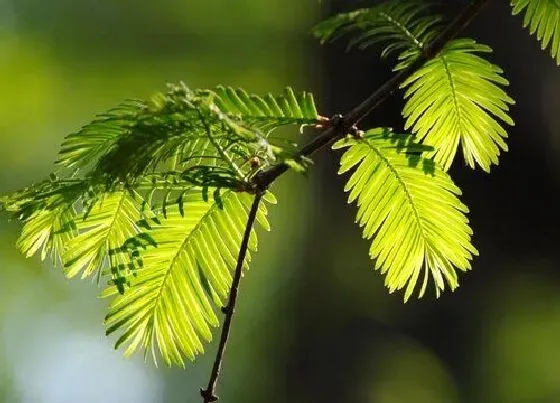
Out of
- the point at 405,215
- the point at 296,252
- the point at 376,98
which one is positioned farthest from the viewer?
the point at 296,252

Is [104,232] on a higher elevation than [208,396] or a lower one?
higher

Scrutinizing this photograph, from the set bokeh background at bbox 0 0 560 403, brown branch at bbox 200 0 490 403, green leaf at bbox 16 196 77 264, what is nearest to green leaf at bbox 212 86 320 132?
brown branch at bbox 200 0 490 403

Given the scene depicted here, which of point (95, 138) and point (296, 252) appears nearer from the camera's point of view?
point (95, 138)

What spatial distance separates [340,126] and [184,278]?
160mm

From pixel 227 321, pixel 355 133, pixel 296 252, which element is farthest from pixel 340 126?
pixel 296 252

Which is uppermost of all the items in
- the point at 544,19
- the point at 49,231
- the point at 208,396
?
the point at 544,19

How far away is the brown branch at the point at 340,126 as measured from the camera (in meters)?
0.52

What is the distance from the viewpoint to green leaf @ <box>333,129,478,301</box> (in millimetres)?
611

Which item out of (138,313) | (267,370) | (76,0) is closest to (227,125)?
A: (138,313)

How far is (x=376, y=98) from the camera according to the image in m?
0.52

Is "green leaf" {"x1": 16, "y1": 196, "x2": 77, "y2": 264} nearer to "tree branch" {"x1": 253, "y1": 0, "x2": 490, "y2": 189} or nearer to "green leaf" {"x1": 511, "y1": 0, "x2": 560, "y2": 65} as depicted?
"tree branch" {"x1": 253, "y1": 0, "x2": 490, "y2": 189}

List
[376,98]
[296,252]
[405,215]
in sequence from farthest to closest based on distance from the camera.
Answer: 1. [296,252]
2. [405,215]
3. [376,98]

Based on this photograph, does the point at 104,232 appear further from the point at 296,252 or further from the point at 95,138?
the point at 296,252

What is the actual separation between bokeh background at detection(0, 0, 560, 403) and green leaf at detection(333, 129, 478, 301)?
83.0 inches
